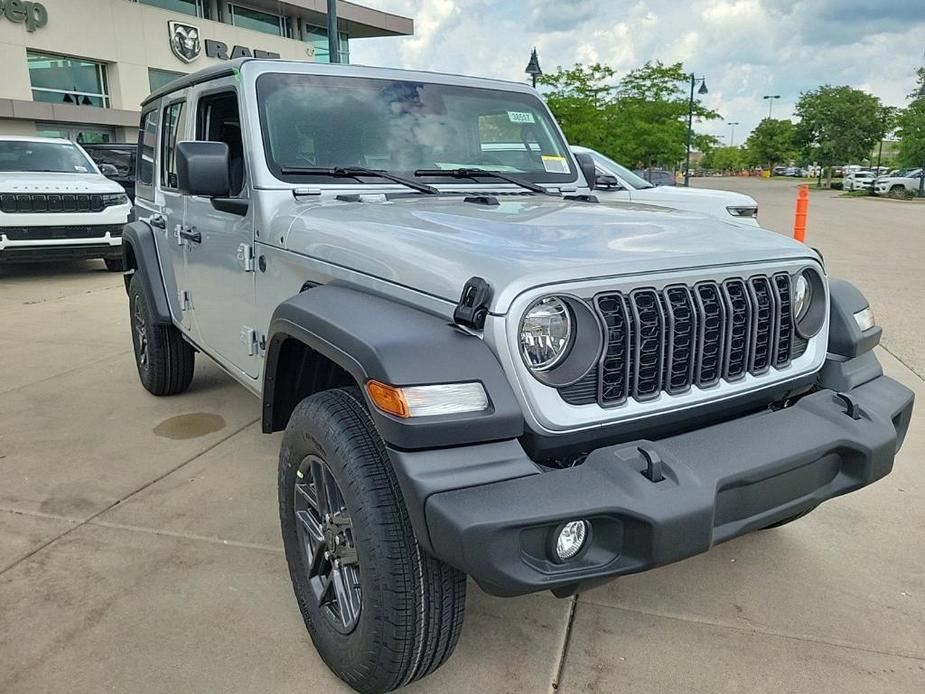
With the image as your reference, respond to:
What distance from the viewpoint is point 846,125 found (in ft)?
170

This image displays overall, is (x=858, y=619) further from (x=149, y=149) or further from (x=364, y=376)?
(x=149, y=149)

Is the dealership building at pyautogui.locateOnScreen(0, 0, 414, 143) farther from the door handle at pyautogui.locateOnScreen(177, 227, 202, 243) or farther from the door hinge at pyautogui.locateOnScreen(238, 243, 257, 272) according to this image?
the door hinge at pyautogui.locateOnScreen(238, 243, 257, 272)

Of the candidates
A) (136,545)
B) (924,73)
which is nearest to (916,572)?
(136,545)

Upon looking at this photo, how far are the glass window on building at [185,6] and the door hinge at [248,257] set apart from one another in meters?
26.8

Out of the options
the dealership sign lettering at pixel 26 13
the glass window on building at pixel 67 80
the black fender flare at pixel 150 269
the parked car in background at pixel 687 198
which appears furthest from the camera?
the glass window on building at pixel 67 80

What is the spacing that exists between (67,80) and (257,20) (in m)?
9.77

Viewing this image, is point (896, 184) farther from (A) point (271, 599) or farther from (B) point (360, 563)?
(B) point (360, 563)

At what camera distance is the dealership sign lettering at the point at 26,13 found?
21.2 meters

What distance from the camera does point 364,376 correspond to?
1.93 metres

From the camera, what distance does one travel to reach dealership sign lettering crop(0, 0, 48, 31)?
21.2 meters

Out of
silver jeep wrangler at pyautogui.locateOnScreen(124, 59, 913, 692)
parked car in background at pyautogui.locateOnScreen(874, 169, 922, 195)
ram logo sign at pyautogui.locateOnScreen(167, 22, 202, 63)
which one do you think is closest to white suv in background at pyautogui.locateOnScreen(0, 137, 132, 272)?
silver jeep wrangler at pyautogui.locateOnScreen(124, 59, 913, 692)

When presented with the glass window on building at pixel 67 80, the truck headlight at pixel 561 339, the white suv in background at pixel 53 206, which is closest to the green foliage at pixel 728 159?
the glass window on building at pixel 67 80

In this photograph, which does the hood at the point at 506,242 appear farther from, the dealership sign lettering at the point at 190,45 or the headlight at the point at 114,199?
the dealership sign lettering at the point at 190,45

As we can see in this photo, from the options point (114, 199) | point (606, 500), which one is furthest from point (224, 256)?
point (114, 199)
